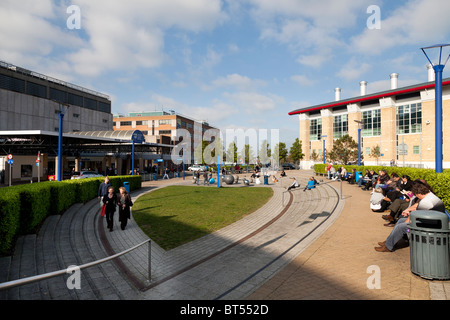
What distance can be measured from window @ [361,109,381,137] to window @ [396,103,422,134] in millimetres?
3531

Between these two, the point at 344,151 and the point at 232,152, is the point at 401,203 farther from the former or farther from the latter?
the point at 232,152

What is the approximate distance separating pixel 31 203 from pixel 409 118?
59159 mm

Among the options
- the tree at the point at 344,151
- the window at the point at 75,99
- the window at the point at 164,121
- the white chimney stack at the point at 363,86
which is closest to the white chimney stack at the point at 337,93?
the white chimney stack at the point at 363,86

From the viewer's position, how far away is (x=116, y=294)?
485 cm

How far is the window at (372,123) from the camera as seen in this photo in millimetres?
52875

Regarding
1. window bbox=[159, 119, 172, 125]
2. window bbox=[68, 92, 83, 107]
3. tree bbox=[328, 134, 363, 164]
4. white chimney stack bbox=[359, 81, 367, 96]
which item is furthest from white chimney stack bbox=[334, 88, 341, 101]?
window bbox=[68, 92, 83, 107]

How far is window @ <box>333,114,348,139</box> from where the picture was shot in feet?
190

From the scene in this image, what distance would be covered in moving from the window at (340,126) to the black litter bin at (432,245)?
5820 cm

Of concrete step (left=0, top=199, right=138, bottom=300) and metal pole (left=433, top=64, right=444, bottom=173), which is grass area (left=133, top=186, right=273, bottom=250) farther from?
metal pole (left=433, top=64, right=444, bottom=173)

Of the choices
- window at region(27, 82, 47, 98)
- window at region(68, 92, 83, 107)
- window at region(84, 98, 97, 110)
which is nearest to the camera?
window at region(27, 82, 47, 98)

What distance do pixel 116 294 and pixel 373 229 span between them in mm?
8111

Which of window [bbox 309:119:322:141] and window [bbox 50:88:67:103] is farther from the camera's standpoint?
window [bbox 309:119:322:141]
